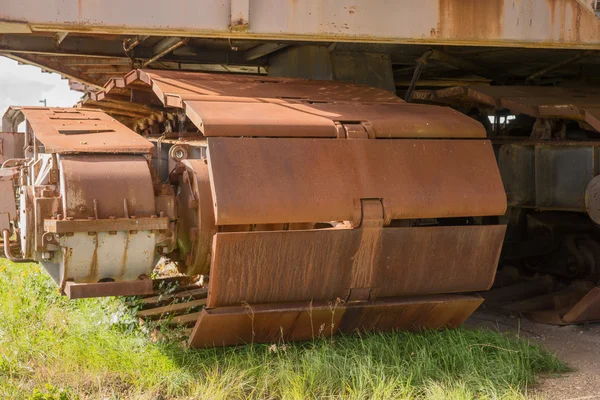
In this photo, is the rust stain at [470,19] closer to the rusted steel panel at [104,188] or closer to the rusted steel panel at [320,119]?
the rusted steel panel at [320,119]

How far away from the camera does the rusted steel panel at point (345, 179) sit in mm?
4250

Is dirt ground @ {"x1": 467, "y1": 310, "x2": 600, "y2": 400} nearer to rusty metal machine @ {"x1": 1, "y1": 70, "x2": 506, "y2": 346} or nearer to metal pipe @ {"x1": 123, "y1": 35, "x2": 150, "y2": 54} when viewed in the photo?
rusty metal machine @ {"x1": 1, "y1": 70, "x2": 506, "y2": 346}

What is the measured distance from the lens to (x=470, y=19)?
543 cm

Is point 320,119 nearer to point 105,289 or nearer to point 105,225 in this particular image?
point 105,225

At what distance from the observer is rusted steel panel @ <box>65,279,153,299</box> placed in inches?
172

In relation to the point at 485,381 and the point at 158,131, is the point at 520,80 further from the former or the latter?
the point at 485,381

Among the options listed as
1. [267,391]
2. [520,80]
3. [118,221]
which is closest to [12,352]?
[118,221]

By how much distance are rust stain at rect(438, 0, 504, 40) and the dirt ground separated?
191cm

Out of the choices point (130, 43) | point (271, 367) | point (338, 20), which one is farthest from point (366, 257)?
point (130, 43)

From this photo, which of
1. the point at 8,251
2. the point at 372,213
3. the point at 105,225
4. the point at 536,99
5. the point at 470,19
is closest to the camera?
the point at 105,225

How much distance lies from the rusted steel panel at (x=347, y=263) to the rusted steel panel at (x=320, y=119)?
1.84ft

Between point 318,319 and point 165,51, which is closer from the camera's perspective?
point 318,319

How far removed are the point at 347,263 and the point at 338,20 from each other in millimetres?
1551

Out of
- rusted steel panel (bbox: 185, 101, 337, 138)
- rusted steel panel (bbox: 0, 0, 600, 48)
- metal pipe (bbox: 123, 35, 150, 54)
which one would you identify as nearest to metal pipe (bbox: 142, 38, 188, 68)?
metal pipe (bbox: 123, 35, 150, 54)
